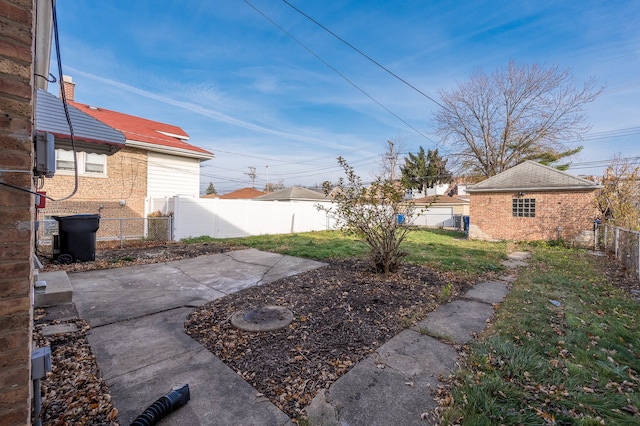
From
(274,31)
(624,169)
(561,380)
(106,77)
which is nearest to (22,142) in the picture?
(561,380)

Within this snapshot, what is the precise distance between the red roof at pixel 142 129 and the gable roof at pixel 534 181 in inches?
553

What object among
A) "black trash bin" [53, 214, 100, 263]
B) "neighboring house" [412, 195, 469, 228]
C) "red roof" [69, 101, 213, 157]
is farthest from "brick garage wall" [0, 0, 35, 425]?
"neighboring house" [412, 195, 469, 228]

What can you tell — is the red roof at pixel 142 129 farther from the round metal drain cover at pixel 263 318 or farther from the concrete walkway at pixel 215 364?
the round metal drain cover at pixel 263 318

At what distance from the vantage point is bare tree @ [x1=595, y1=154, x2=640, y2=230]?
917 cm

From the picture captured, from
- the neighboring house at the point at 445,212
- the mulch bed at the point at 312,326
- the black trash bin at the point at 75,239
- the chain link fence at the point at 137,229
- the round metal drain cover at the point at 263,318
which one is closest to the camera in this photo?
the mulch bed at the point at 312,326

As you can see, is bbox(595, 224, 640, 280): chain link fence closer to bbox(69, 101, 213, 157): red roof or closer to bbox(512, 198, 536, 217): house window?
bbox(512, 198, 536, 217): house window

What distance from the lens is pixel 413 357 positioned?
275 cm

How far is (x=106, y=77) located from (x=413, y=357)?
47.4 feet

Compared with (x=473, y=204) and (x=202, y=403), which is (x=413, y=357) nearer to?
(x=202, y=403)

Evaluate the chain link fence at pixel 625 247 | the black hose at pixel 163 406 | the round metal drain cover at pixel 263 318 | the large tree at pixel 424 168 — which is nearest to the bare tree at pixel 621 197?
the chain link fence at pixel 625 247

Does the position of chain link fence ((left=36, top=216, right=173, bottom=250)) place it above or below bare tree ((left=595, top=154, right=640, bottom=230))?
below

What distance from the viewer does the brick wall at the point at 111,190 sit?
10172 millimetres

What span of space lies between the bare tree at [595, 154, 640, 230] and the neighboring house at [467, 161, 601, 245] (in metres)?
0.39

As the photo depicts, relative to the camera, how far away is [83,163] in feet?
34.4
